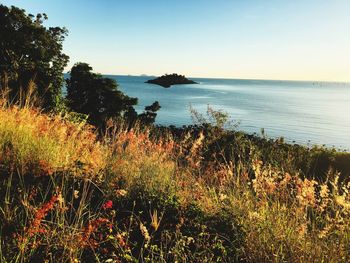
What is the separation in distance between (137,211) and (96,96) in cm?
2196

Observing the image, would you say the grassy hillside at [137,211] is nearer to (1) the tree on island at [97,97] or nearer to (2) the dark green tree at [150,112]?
(1) the tree on island at [97,97]

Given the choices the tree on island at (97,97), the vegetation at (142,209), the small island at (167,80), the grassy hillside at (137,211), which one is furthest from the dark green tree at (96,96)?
the small island at (167,80)

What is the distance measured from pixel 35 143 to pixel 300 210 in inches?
147

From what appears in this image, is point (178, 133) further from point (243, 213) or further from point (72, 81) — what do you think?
point (243, 213)

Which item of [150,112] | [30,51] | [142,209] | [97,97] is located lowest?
[150,112]

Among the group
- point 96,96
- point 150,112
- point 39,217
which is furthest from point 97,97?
point 39,217

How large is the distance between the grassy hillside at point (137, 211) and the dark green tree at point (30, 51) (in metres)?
13.7

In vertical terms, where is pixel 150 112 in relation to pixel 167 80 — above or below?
below

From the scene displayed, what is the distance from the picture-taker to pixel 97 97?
82.9 feet

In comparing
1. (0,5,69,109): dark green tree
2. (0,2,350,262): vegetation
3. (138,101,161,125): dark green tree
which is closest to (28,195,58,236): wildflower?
(0,2,350,262): vegetation

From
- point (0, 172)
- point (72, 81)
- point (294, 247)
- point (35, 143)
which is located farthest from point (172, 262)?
point (72, 81)

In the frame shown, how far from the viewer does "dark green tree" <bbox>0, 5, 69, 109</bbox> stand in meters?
Answer: 19.0

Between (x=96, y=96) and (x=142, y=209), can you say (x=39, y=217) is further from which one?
(x=96, y=96)

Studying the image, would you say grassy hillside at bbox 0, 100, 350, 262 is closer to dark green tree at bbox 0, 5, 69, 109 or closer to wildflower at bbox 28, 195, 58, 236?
wildflower at bbox 28, 195, 58, 236
